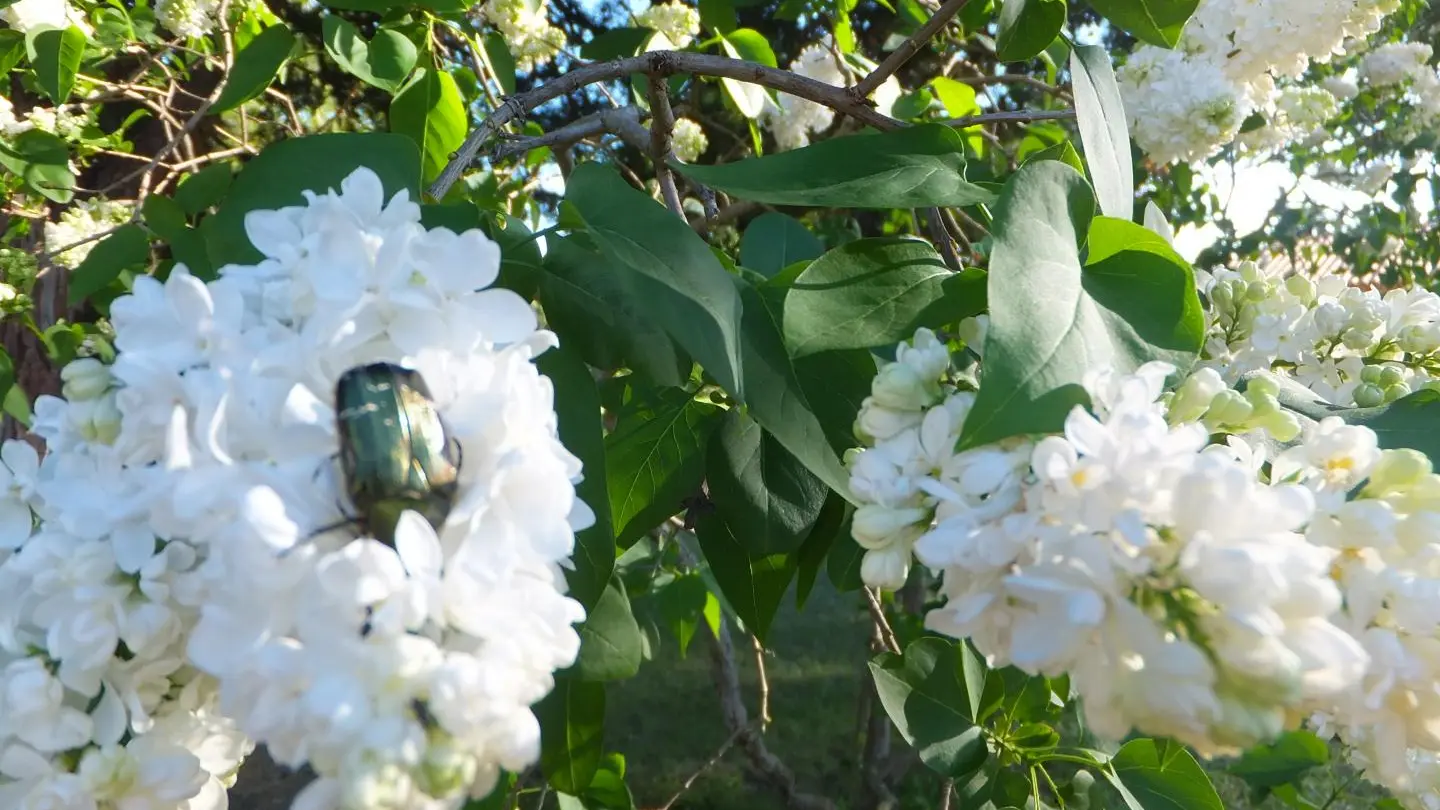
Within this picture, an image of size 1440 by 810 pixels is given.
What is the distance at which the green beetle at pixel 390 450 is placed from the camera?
489mm

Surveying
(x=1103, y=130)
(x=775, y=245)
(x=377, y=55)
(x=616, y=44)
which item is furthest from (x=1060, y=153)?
(x=616, y=44)

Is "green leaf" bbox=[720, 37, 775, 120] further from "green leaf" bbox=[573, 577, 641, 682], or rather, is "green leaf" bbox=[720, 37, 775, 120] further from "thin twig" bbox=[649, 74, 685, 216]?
"green leaf" bbox=[573, 577, 641, 682]

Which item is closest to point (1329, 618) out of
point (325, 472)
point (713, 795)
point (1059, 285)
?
point (1059, 285)

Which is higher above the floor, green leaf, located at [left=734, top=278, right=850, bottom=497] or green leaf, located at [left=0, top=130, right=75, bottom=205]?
green leaf, located at [left=734, top=278, right=850, bottom=497]

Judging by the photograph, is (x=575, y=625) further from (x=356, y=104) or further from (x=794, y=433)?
(x=356, y=104)

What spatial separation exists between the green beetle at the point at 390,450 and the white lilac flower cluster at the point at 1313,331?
904 mm

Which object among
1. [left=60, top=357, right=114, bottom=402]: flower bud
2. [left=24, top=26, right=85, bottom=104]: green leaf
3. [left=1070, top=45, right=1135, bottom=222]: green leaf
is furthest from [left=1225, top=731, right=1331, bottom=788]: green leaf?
[left=24, top=26, right=85, bottom=104]: green leaf

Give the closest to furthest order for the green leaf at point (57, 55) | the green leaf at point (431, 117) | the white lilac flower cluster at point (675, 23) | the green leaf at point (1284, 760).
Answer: the green leaf at point (431, 117), the green leaf at point (57, 55), the green leaf at point (1284, 760), the white lilac flower cluster at point (675, 23)

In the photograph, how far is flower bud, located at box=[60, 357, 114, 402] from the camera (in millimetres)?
588

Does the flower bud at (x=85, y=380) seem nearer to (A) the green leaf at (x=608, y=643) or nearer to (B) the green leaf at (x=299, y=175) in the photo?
(B) the green leaf at (x=299, y=175)

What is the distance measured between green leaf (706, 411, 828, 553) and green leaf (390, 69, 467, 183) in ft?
1.68

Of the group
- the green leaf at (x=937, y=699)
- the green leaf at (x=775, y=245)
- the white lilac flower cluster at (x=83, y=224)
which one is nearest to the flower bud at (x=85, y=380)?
the green leaf at (x=775, y=245)

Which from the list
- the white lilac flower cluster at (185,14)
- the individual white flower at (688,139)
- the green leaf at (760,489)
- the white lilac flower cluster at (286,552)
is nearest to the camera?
the white lilac flower cluster at (286,552)

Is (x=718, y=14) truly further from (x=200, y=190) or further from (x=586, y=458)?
(x=586, y=458)
